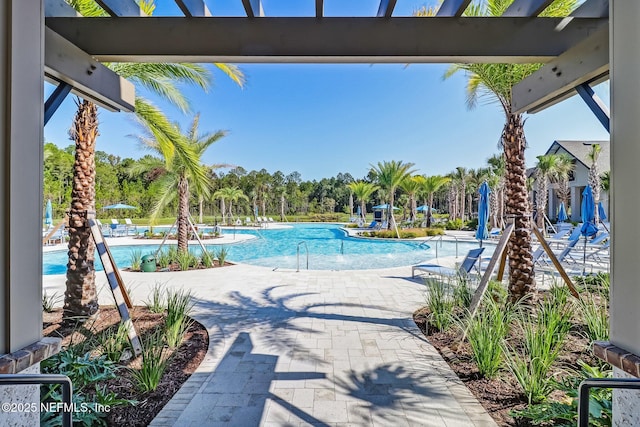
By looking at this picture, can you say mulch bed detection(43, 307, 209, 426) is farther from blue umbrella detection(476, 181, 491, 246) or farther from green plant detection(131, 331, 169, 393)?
blue umbrella detection(476, 181, 491, 246)

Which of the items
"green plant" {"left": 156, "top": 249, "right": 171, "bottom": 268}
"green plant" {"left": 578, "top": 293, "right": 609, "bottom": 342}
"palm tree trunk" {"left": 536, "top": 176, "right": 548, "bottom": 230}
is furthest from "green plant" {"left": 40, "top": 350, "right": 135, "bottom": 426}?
"palm tree trunk" {"left": 536, "top": 176, "right": 548, "bottom": 230}

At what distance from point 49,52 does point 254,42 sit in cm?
160

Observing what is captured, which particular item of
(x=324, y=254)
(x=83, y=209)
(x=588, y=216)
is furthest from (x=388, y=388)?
(x=324, y=254)

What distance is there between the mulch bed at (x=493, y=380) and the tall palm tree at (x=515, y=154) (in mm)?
1151

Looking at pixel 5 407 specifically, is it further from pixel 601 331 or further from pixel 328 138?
pixel 328 138

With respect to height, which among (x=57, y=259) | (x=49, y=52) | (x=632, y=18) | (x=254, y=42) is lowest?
(x=57, y=259)

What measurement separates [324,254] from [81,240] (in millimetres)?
11734

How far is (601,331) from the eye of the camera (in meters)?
3.61

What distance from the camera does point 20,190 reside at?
1.67 m

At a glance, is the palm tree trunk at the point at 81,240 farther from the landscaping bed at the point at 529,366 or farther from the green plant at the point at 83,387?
the landscaping bed at the point at 529,366

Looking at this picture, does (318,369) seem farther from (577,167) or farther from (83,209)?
(577,167)

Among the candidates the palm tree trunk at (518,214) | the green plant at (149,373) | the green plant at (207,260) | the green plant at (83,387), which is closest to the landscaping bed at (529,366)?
the palm tree trunk at (518,214)

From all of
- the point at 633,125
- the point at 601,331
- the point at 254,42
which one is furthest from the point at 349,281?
the point at 633,125

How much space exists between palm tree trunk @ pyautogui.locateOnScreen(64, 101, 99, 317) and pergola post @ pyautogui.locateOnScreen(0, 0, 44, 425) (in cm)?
342
